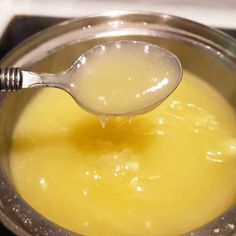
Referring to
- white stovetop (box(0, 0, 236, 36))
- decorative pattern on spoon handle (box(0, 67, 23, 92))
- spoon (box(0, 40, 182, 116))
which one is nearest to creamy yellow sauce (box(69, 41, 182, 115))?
spoon (box(0, 40, 182, 116))

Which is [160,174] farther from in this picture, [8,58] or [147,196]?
[8,58]

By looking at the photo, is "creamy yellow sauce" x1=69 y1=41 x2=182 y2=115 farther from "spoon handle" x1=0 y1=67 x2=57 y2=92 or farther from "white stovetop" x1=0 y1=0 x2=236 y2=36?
"white stovetop" x1=0 y1=0 x2=236 y2=36

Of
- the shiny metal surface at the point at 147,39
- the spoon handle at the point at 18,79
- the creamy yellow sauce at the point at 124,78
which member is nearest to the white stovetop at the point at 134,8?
the shiny metal surface at the point at 147,39

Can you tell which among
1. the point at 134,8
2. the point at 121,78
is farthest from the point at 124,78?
the point at 134,8

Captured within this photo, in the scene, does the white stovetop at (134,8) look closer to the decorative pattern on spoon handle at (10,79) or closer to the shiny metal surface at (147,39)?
the shiny metal surface at (147,39)

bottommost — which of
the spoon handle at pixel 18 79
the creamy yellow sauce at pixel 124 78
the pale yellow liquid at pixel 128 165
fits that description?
the pale yellow liquid at pixel 128 165

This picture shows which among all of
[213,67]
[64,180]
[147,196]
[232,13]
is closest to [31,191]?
[64,180]

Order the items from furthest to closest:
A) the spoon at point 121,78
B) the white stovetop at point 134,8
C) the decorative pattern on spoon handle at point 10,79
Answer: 1. the white stovetop at point 134,8
2. the spoon at point 121,78
3. the decorative pattern on spoon handle at point 10,79
